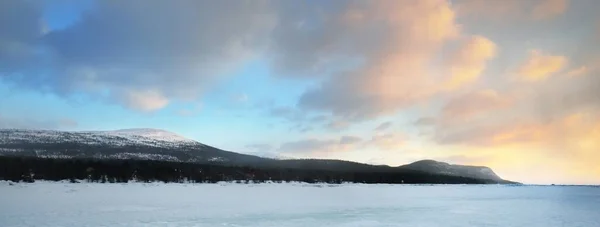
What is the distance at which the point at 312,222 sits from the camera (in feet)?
41.6

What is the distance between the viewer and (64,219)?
11.7 m

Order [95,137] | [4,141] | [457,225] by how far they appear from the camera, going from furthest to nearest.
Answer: [95,137] → [4,141] → [457,225]

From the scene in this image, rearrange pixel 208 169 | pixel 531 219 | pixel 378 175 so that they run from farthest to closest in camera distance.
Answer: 1. pixel 378 175
2. pixel 208 169
3. pixel 531 219

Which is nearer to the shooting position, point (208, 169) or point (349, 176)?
point (208, 169)

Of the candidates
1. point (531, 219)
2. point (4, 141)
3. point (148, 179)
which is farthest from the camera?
point (4, 141)

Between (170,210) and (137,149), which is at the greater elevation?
(137,149)

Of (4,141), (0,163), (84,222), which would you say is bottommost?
(84,222)

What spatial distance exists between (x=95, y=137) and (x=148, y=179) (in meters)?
44.2

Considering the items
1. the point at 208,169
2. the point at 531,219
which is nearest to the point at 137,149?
the point at 208,169

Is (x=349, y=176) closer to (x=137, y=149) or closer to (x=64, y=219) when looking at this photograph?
(x=137, y=149)

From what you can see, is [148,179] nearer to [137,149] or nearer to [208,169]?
[208,169]

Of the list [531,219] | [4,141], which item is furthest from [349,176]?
[531,219]

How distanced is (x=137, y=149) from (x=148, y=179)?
35.3 metres

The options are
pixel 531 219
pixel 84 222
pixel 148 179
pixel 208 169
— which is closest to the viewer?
pixel 84 222
